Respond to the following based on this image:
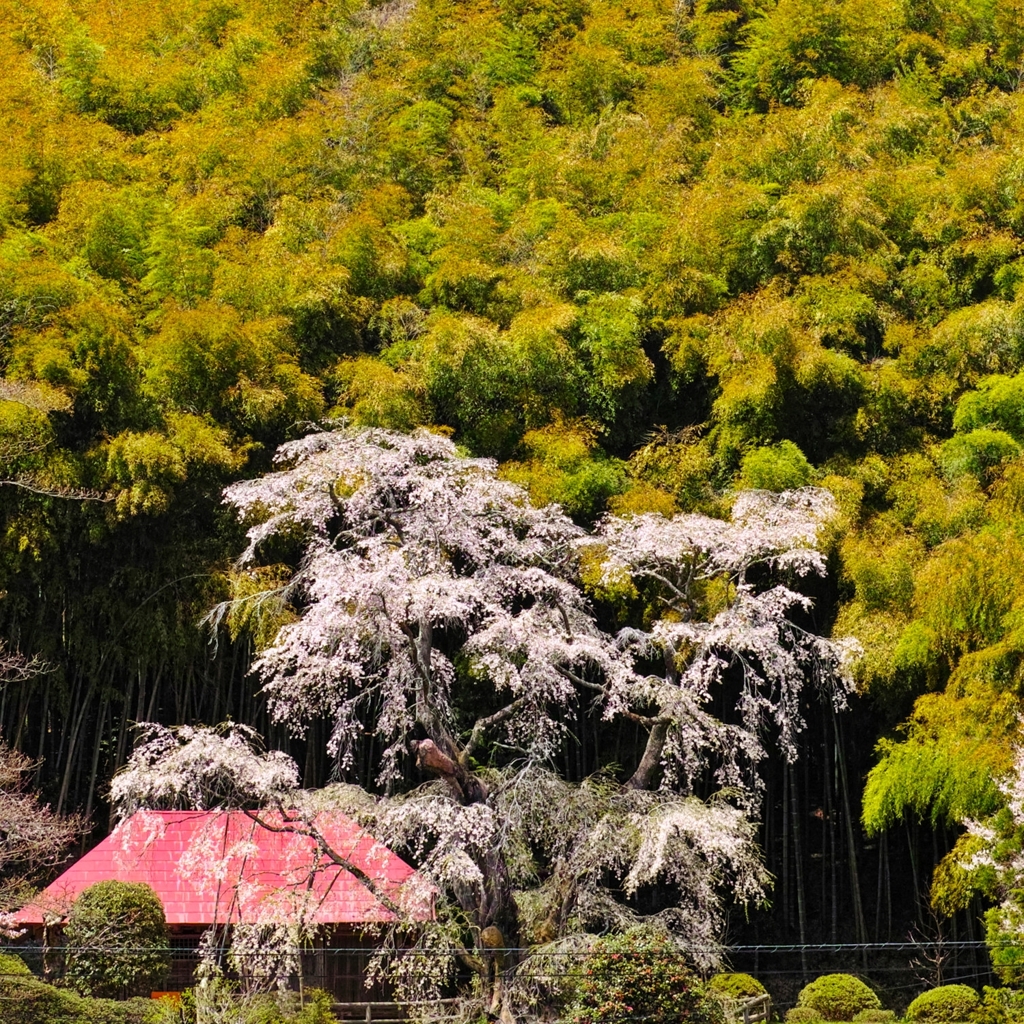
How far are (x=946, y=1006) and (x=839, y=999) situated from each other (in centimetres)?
84

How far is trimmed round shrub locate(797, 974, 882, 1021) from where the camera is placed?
10.6 meters

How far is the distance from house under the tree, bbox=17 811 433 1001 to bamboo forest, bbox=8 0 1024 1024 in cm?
19

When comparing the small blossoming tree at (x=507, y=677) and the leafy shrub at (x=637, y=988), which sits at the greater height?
the small blossoming tree at (x=507, y=677)

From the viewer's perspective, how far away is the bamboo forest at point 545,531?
32.7 ft

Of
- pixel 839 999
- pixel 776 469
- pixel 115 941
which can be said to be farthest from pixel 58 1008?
pixel 776 469

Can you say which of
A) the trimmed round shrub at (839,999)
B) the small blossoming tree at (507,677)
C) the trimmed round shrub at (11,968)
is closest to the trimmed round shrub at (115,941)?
the small blossoming tree at (507,677)

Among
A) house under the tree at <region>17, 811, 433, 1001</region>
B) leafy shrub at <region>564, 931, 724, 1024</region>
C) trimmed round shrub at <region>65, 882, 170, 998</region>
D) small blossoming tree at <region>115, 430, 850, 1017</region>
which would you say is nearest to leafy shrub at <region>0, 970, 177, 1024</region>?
trimmed round shrub at <region>65, 882, 170, 998</region>

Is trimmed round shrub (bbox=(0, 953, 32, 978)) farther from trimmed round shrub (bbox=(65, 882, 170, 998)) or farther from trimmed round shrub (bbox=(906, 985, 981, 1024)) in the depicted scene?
trimmed round shrub (bbox=(906, 985, 981, 1024))

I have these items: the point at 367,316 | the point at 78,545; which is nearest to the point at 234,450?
the point at 78,545

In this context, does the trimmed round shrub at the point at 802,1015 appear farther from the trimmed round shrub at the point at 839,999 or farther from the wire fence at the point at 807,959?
the wire fence at the point at 807,959

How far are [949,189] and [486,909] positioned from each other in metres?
10.1

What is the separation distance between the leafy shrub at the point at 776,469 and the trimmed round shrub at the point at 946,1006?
460cm

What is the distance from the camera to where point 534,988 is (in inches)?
360

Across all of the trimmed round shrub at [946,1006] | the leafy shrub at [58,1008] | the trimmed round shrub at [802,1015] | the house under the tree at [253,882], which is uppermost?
the house under the tree at [253,882]
